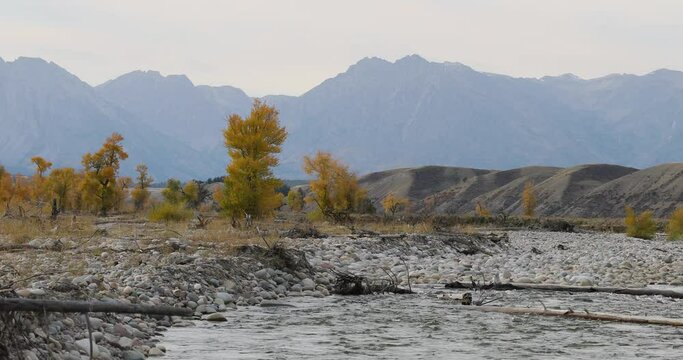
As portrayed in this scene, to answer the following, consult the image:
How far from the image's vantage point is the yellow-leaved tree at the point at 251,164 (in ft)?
128

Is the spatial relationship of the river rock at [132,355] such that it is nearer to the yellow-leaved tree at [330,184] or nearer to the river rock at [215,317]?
the river rock at [215,317]

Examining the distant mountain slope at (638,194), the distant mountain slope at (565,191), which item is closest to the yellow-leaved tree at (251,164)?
the distant mountain slope at (565,191)

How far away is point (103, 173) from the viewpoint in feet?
220

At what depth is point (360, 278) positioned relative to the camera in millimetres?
16922

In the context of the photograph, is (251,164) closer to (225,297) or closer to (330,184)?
(330,184)

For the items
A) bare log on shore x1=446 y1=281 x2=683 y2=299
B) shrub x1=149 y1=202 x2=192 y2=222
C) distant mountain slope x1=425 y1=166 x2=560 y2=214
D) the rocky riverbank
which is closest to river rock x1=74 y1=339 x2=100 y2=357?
the rocky riverbank

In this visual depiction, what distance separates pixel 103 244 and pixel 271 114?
834 inches

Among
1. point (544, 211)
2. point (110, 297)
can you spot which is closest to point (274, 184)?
point (110, 297)

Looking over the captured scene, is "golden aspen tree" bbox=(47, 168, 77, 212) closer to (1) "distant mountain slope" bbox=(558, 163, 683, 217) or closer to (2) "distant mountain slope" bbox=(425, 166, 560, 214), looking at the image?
(2) "distant mountain slope" bbox=(425, 166, 560, 214)

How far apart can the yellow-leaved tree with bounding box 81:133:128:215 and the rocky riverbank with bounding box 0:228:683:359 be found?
4339cm

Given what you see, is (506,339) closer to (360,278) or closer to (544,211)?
(360,278)

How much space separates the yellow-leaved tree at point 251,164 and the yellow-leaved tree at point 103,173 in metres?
30.5

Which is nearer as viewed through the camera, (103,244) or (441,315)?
(441,315)

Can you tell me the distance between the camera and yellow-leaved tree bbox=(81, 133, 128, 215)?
219 ft
